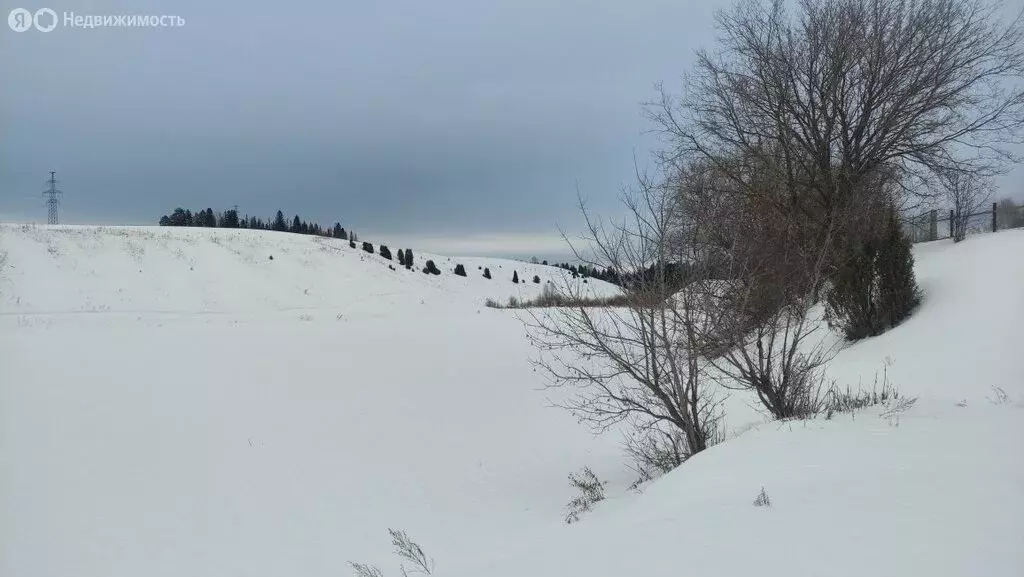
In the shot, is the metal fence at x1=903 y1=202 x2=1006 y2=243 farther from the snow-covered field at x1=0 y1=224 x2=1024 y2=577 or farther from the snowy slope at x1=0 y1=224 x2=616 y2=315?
the snowy slope at x1=0 y1=224 x2=616 y2=315

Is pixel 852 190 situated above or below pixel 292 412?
above

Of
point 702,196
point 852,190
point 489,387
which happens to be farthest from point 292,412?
point 852,190

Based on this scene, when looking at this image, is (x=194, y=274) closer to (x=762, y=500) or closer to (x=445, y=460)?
(x=445, y=460)

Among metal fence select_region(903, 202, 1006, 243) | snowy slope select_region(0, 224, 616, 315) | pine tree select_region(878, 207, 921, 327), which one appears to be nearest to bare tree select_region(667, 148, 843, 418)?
pine tree select_region(878, 207, 921, 327)

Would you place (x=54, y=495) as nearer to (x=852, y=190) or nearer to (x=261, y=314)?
(x=261, y=314)

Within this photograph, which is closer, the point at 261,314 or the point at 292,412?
the point at 292,412

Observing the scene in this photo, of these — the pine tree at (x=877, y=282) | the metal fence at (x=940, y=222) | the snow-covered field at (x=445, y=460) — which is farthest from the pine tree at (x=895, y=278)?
the metal fence at (x=940, y=222)

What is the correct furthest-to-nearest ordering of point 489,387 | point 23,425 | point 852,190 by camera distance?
1. point 852,190
2. point 489,387
3. point 23,425

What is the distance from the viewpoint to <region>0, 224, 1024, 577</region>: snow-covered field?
3010mm

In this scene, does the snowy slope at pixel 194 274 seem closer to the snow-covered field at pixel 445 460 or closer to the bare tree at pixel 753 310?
the snow-covered field at pixel 445 460

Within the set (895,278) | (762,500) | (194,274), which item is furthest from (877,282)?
(194,274)

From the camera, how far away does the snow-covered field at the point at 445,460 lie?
9.87 ft

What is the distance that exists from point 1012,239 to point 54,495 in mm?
18755

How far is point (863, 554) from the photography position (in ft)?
8.55
